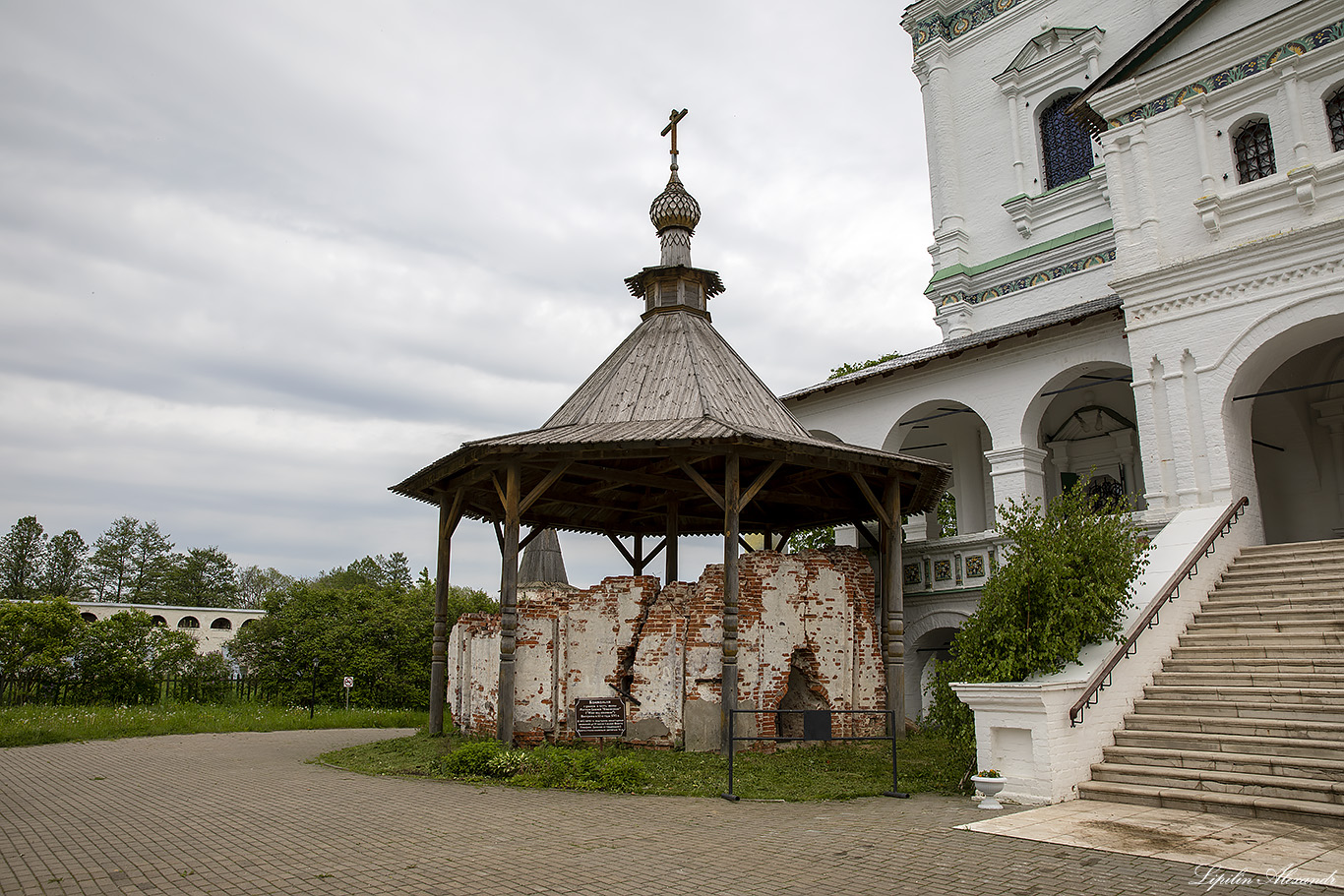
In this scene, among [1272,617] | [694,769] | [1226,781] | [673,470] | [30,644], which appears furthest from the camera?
[30,644]

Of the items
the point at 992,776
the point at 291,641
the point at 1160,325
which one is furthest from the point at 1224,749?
the point at 291,641

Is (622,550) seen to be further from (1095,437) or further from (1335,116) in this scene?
(1335,116)

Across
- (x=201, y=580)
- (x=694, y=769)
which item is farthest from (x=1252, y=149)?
(x=201, y=580)

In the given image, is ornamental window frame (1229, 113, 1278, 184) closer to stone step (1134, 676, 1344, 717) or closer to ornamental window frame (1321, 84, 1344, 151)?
ornamental window frame (1321, 84, 1344, 151)

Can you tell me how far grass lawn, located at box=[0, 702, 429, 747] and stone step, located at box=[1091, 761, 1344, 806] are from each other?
1455 centimetres

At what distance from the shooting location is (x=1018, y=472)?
15.2m

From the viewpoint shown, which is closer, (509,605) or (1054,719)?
(1054,719)

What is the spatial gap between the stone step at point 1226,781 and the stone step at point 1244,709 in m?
0.83

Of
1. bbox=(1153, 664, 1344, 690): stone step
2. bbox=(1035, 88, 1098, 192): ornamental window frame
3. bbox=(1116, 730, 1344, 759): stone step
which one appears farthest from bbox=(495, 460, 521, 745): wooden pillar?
bbox=(1035, 88, 1098, 192): ornamental window frame

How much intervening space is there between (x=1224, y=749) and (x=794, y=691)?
6.23 m

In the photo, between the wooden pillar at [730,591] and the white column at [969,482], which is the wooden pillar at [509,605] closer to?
the wooden pillar at [730,591]

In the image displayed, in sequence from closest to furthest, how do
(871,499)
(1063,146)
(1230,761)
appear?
(1230,761), (871,499), (1063,146)

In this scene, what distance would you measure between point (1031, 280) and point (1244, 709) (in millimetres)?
13426

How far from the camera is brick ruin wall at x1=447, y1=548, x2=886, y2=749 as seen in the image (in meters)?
11.6
